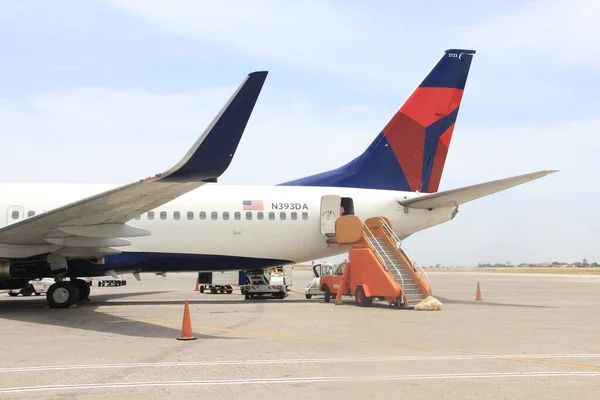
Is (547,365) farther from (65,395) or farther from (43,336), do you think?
(43,336)

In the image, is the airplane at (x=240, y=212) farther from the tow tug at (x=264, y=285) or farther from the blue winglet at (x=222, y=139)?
the tow tug at (x=264, y=285)

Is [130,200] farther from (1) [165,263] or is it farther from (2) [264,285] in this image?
(2) [264,285]

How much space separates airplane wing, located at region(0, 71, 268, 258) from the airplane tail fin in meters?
9.01

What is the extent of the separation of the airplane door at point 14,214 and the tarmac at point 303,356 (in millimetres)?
4289

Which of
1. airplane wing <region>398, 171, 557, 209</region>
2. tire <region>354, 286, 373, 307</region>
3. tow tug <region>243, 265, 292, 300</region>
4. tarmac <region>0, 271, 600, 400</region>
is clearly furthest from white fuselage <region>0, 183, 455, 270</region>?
tarmac <region>0, 271, 600, 400</region>

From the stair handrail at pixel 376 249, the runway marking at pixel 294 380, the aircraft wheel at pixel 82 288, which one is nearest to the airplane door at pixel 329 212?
the stair handrail at pixel 376 249

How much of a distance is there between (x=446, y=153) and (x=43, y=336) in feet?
59.5

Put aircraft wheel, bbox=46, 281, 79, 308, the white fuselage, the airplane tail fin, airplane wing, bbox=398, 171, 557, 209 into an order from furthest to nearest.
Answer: the airplane tail fin
the white fuselage
aircraft wheel, bbox=46, 281, 79, 308
airplane wing, bbox=398, 171, 557, 209

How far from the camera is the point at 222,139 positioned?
13328 millimetres

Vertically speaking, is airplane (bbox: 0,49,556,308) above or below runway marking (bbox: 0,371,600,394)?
above

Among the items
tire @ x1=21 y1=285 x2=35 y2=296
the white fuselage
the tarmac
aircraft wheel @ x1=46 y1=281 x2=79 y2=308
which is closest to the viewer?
the tarmac

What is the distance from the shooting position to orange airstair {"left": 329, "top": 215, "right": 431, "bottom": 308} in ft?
70.1

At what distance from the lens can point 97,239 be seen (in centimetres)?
1955

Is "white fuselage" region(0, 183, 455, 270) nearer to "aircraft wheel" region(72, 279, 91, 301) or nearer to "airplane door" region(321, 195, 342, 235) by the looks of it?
"airplane door" region(321, 195, 342, 235)
